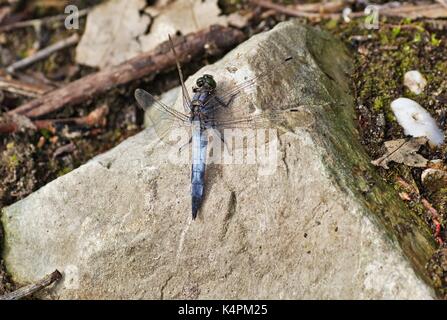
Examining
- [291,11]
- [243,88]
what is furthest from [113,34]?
[243,88]

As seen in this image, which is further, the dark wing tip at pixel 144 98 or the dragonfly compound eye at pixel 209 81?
the dark wing tip at pixel 144 98

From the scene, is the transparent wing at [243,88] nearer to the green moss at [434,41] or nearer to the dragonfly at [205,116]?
the dragonfly at [205,116]

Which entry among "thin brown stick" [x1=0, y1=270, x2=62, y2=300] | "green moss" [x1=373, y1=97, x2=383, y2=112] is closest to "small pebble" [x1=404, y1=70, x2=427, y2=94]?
"green moss" [x1=373, y1=97, x2=383, y2=112]

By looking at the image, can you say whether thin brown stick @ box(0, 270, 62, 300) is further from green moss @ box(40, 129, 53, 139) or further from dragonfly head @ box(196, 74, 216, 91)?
dragonfly head @ box(196, 74, 216, 91)

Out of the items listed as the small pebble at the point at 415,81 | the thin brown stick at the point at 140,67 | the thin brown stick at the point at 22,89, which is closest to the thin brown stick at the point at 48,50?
the thin brown stick at the point at 22,89
